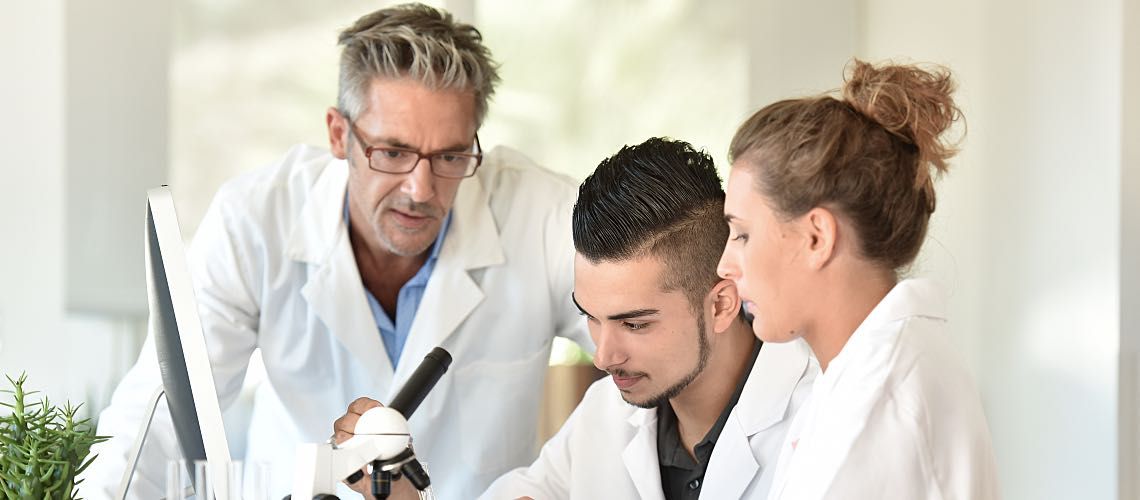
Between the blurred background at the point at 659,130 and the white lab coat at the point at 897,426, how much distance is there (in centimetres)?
125

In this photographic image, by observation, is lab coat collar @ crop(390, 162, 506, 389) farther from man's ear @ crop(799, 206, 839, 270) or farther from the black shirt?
man's ear @ crop(799, 206, 839, 270)

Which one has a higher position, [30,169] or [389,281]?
[30,169]

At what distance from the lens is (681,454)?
68.4 inches

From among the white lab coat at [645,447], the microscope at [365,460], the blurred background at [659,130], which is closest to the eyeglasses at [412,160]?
the white lab coat at [645,447]

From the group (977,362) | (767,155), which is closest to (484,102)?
(767,155)

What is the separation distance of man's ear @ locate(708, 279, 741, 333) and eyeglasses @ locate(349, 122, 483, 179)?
507 millimetres

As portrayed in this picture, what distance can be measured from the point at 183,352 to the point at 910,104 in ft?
Answer: 2.53

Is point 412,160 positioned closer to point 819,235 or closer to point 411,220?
point 411,220

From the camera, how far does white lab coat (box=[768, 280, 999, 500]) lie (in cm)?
105

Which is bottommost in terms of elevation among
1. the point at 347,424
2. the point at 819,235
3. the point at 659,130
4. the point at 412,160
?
the point at 347,424

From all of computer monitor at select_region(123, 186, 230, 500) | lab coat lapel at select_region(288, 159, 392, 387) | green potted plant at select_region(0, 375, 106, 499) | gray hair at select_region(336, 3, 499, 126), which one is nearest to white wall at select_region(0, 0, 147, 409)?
lab coat lapel at select_region(288, 159, 392, 387)

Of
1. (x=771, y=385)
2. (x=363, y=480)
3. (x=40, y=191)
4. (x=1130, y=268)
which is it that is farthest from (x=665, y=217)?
(x=40, y=191)

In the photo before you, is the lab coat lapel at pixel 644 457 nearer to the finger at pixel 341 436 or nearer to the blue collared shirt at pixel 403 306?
the finger at pixel 341 436

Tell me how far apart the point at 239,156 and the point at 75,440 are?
2.07 m
